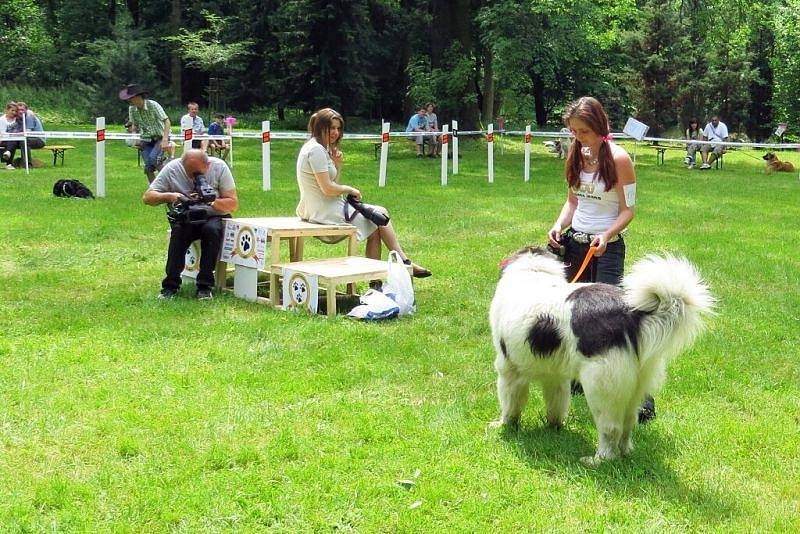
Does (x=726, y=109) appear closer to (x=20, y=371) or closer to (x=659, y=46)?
(x=659, y=46)

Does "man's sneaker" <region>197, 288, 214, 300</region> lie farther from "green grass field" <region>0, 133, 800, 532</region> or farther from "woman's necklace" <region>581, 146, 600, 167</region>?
"woman's necklace" <region>581, 146, 600, 167</region>

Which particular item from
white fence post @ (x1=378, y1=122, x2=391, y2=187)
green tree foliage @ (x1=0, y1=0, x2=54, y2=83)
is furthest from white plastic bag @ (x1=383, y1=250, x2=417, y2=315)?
green tree foliage @ (x1=0, y1=0, x2=54, y2=83)

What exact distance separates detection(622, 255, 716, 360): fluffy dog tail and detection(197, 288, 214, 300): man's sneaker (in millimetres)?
4546

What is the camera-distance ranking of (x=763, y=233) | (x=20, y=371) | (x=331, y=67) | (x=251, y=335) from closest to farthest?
1. (x=20, y=371)
2. (x=251, y=335)
3. (x=763, y=233)
4. (x=331, y=67)

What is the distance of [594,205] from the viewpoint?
4.92m

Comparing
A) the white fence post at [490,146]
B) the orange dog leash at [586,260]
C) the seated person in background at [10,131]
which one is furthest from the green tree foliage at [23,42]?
the orange dog leash at [586,260]

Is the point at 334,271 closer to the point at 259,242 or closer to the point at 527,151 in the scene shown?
the point at 259,242

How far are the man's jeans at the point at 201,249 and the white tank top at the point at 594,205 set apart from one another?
3.70 metres

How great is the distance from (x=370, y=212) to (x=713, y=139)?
19.3 metres

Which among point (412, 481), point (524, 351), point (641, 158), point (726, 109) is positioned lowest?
point (412, 481)

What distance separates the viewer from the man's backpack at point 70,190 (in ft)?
45.4

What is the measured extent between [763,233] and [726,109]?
101 ft

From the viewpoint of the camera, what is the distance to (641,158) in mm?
27219

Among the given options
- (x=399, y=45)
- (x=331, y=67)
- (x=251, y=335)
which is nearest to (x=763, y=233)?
(x=251, y=335)
